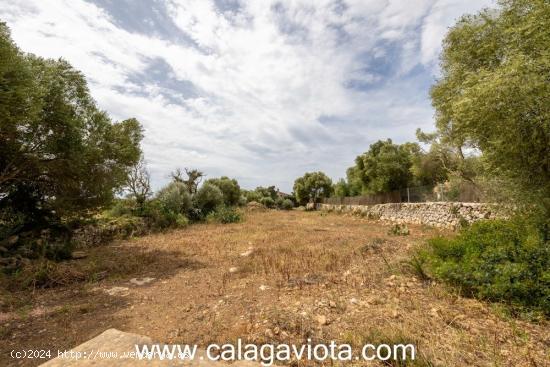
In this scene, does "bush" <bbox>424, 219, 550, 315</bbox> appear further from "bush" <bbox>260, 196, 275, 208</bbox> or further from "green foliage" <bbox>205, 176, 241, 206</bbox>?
"bush" <bbox>260, 196, 275, 208</bbox>

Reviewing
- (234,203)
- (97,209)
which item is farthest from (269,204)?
(97,209)

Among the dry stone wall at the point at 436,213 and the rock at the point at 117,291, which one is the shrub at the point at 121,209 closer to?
the rock at the point at 117,291

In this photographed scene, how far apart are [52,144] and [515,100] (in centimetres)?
1419

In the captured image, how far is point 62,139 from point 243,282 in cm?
866

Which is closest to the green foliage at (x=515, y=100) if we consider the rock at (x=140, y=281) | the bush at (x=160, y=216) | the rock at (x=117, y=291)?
the rock at (x=140, y=281)

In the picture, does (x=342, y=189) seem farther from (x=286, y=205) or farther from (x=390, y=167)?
(x=390, y=167)

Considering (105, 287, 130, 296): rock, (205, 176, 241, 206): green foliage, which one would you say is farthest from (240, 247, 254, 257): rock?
(205, 176, 241, 206): green foliage

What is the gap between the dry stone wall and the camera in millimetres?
→ 11133

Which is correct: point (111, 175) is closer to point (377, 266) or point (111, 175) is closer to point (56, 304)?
point (56, 304)

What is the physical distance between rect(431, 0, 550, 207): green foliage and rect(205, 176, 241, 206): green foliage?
1048 inches

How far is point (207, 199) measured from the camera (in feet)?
74.8

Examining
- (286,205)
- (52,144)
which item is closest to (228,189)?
(286,205)

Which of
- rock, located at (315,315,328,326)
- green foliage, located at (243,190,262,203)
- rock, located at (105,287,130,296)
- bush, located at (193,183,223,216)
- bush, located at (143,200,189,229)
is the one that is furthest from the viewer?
green foliage, located at (243,190,262,203)

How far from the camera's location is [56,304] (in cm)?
534
